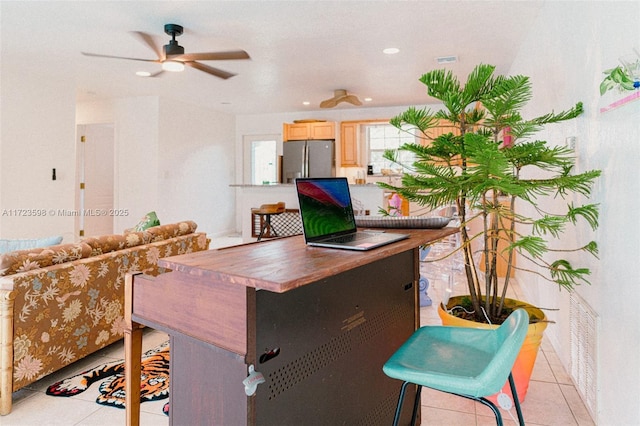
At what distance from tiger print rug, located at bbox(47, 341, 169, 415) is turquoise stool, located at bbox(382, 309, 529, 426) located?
4.42 feet

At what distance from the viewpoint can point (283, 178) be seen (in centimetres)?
747

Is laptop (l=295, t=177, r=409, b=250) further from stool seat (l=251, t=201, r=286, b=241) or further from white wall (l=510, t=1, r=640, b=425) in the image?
stool seat (l=251, t=201, r=286, b=241)

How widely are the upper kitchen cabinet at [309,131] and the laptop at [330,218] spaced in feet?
19.6

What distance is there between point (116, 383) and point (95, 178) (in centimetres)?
561

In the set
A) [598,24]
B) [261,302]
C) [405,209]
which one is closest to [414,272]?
[261,302]

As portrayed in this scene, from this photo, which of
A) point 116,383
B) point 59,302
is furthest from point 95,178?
point 116,383

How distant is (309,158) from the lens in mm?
7188

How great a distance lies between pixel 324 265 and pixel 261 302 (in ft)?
0.66

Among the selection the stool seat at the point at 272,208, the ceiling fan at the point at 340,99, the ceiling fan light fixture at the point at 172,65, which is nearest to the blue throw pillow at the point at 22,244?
the ceiling fan light fixture at the point at 172,65

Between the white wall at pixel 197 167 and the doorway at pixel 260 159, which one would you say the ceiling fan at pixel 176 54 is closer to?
the white wall at pixel 197 167

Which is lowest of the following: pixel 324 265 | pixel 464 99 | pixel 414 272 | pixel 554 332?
pixel 554 332

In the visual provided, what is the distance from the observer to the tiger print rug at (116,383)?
203cm

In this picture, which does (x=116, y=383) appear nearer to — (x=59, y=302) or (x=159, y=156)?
(x=59, y=302)

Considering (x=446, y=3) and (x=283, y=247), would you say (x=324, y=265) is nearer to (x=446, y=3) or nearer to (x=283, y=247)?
(x=283, y=247)
